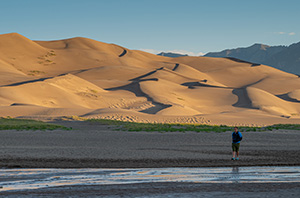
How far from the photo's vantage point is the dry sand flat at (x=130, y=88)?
47956mm

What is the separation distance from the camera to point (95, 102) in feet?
206

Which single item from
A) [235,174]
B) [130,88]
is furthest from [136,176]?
[130,88]

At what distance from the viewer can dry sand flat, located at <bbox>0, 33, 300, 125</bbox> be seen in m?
48.0

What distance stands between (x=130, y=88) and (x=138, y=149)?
175ft

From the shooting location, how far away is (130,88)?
7412cm

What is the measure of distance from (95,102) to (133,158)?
4546cm

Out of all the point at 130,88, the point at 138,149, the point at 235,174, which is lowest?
the point at 235,174

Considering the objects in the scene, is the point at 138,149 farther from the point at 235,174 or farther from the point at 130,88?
the point at 130,88

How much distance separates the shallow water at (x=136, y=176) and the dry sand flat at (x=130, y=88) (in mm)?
28842

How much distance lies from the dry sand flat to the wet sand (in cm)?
1665

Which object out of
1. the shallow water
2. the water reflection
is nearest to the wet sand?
the water reflection

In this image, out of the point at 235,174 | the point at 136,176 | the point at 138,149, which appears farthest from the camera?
the point at 138,149

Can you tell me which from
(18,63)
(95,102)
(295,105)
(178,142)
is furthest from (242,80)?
(178,142)

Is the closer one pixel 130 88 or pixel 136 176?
pixel 136 176
